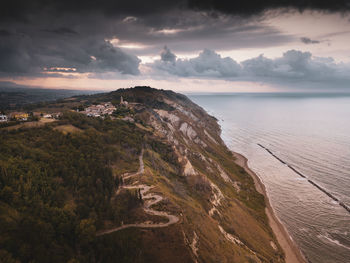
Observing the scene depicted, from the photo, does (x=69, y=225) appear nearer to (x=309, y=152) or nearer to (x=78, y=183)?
(x=78, y=183)

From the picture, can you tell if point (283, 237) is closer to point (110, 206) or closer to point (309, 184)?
point (309, 184)

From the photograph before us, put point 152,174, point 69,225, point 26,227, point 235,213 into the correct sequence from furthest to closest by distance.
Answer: point 235,213, point 152,174, point 69,225, point 26,227

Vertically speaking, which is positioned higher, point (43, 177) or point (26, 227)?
point (43, 177)

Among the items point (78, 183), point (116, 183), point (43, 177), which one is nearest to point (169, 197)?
point (116, 183)

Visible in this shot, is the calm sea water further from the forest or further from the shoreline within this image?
the forest

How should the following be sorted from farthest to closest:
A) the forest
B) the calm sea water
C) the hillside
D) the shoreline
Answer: the calm sea water, the shoreline, the hillside, the forest

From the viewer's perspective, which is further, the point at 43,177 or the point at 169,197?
the point at 169,197

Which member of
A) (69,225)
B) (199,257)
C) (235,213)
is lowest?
(235,213)

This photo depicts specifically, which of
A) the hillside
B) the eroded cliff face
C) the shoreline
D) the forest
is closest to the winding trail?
the hillside

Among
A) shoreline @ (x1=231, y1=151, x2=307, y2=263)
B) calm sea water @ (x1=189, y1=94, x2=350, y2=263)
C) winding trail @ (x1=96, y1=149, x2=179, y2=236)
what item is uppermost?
winding trail @ (x1=96, y1=149, x2=179, y2=236)
